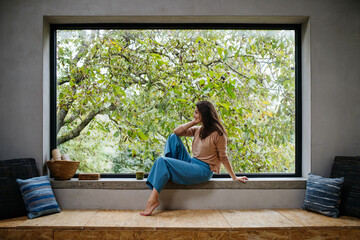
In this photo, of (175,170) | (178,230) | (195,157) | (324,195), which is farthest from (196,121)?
(324,195)

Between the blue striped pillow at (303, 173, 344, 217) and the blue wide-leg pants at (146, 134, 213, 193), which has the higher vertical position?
the blue wide-leg pants at (146, 134, 213, 193)

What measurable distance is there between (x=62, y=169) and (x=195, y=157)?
1432mm

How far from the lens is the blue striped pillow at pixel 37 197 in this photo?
2811 millimetres

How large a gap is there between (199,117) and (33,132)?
181 centimetres

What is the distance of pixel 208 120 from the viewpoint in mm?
3121

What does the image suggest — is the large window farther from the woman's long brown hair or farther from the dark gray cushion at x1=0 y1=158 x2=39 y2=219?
the dark gray cushion at x1=0 y1=158 x2=39 y2=219

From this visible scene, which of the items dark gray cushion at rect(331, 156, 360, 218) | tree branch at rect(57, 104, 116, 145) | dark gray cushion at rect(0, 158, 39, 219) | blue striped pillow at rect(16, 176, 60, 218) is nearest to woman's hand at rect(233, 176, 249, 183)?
dark gray cushion at rect(331, 156, 360, 218)

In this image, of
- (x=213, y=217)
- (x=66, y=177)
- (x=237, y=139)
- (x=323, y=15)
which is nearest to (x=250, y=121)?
(x=237, y=139)

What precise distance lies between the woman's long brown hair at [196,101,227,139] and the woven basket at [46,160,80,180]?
4.72 feet

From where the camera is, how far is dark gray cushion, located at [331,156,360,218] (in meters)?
2.81

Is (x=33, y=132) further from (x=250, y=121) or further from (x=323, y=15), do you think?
(x=323, y=15)

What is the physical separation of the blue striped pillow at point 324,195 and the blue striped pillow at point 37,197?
2.58 m

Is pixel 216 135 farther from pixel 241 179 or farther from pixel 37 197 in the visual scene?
pixel 37 197

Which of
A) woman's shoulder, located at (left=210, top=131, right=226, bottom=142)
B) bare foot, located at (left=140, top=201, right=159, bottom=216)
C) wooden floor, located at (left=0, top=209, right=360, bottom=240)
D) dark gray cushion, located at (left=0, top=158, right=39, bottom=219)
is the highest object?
woman's shoulder, located at (left=210, top=131, right=226, bottom=142)
